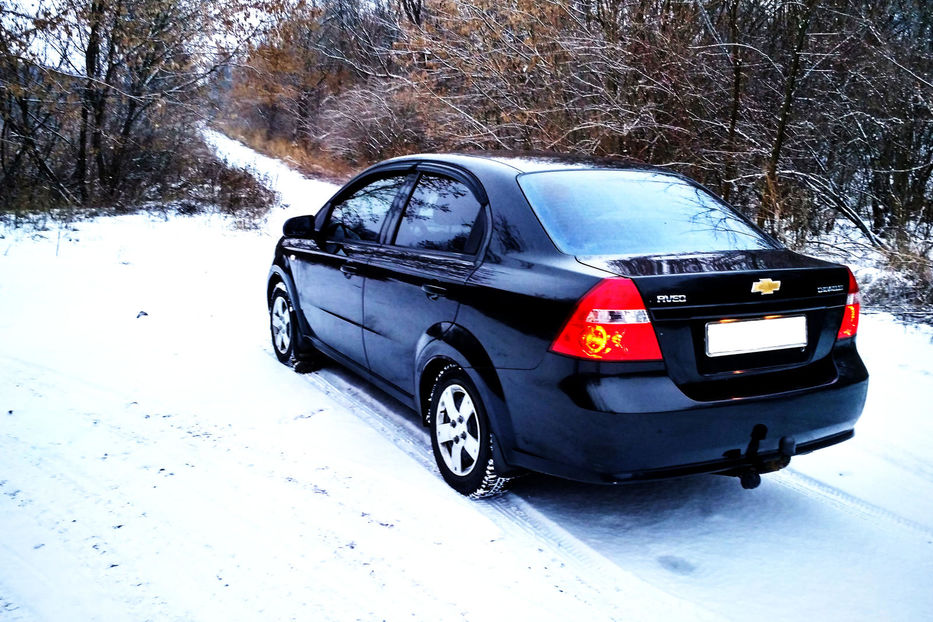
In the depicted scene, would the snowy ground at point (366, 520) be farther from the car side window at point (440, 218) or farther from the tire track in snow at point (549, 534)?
the car side window at point (440, 218)

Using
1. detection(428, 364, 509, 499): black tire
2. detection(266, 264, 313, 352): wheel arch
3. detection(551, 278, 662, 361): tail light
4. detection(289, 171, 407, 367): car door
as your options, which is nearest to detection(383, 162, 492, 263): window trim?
detection(289, 171, 407, 367): car door

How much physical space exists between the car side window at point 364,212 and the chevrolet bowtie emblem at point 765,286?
2143mm

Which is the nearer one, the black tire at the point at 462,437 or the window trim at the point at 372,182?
the black tire at the point at 462,437

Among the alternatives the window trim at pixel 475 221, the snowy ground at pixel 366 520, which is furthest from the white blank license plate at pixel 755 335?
the window trim at pixel 475 221

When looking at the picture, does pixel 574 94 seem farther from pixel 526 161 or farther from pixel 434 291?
pixel 434 291

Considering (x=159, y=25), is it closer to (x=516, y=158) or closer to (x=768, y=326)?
(x=516, y=158)

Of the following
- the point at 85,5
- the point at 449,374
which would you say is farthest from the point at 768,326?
the point at 85,5

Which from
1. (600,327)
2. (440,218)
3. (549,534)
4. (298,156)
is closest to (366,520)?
(549,534)

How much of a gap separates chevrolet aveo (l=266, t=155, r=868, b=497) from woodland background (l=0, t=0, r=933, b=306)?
3.81 metres

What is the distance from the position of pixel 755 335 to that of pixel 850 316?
0.65 metres

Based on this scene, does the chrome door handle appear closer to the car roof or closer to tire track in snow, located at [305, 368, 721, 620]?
the car roof

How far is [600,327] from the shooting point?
2.78 m

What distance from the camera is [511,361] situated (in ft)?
10.3

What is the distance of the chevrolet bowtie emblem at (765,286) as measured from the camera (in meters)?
2.91
